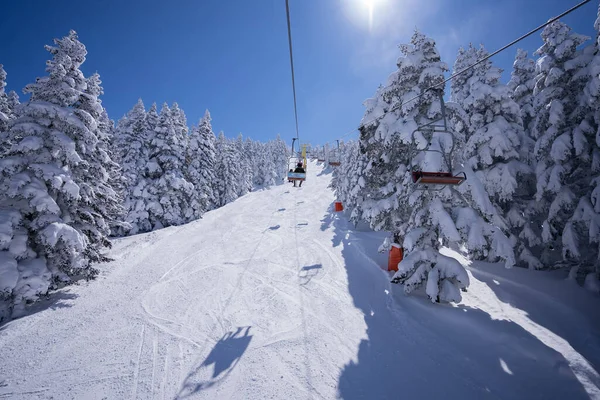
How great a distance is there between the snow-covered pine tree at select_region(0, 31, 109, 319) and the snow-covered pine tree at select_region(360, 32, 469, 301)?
11974mm

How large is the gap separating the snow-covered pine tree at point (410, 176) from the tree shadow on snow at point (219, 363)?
5.84 metres

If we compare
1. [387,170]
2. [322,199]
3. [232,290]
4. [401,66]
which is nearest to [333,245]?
[387,170]

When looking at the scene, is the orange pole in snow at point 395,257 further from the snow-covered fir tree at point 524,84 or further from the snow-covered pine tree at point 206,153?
the snow-covered pine tree at point 206,153

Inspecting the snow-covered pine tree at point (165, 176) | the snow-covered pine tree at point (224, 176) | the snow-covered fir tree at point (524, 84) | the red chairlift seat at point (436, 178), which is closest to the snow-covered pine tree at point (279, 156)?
the snow-covered pine tree at point (224, 176)

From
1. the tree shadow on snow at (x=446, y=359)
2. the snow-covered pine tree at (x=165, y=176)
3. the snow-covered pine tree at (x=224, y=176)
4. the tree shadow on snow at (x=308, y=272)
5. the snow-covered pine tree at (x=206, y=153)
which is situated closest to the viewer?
the tree shadow on snow at (x=446, y=359)

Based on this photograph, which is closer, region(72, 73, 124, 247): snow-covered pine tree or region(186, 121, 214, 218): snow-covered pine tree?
region(72, 73, 124, 247): snow-covered pine tree

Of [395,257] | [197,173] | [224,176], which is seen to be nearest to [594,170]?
[395,257]

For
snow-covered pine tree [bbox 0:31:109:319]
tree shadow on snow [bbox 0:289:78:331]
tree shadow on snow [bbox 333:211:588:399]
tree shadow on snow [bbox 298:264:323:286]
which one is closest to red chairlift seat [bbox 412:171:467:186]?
tree shadow on snow [bbox 333:211:588:399]

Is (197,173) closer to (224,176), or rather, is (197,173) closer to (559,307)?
(224,176)

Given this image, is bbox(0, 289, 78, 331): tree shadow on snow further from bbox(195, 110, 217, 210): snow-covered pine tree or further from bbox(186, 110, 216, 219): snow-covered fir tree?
bbox(195, 110, 217, 210): snow-covered pine tree

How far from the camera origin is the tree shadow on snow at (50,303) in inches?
327

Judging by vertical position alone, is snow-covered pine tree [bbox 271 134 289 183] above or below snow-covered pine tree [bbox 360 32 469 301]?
above

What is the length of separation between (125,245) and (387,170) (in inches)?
665

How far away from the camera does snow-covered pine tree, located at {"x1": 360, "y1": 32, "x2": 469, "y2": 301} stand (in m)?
9.01
